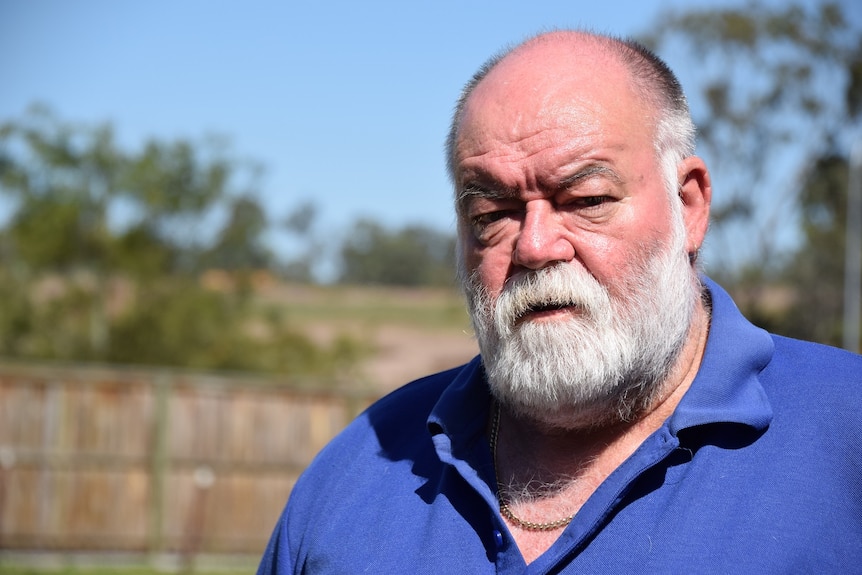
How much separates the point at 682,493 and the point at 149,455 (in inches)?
500

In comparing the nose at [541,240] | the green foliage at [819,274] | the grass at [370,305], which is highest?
the nose at [541,240]

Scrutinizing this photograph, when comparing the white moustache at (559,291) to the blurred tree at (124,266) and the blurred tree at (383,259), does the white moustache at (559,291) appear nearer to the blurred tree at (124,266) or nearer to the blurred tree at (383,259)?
the blurred tree at (124,266)

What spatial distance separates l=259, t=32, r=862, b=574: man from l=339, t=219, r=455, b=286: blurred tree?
66.0 m

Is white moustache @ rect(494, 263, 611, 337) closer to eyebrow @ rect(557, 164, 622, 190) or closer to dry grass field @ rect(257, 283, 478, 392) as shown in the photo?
eyebrow @ rect(557, 164, 622, 190)

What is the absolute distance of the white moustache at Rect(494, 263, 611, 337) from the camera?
2334 mm

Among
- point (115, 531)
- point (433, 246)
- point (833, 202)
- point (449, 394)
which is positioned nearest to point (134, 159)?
point (115, 531)

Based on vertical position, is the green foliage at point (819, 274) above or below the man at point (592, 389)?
below

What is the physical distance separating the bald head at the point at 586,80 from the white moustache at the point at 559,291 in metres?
0.34

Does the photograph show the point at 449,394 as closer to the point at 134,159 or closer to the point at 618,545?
the point at 618,545

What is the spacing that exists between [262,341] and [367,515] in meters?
21.4

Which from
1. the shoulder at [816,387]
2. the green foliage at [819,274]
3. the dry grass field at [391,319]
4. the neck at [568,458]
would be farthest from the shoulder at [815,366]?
the dry grass field at [391,319]

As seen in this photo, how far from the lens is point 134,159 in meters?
22.9

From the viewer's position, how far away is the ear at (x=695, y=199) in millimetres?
2531

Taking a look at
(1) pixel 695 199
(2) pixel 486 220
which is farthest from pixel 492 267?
(1) pixel 695 199
